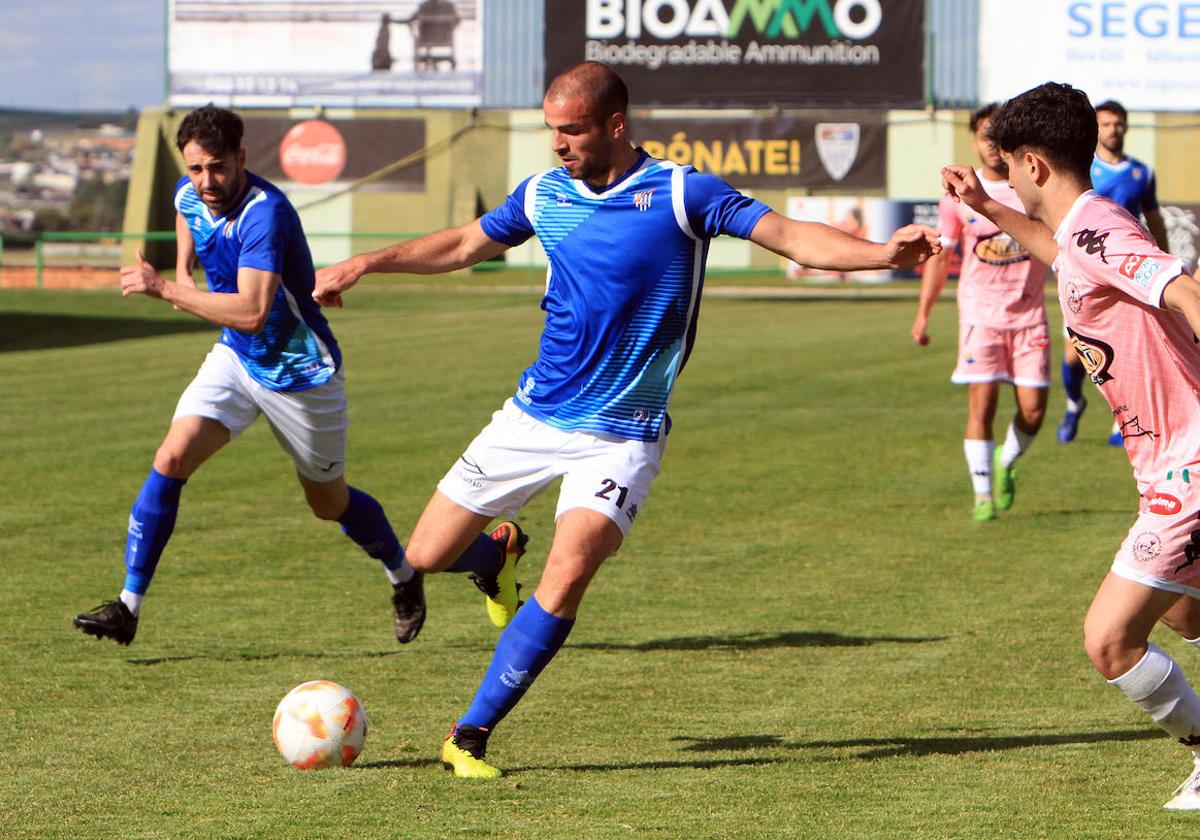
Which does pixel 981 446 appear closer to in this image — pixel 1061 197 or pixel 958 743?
pixel 958 743

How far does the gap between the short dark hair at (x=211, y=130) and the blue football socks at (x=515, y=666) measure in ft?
8.77

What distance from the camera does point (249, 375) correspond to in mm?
8039

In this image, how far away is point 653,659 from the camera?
776cm

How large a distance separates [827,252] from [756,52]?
3749 cm

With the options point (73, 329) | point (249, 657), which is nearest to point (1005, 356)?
point (249, 657)

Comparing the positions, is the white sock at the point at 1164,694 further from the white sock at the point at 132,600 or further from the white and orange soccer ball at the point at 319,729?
the white sock at the point at 132,600

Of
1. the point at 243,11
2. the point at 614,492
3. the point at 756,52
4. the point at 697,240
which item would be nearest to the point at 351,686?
the point at 614,492

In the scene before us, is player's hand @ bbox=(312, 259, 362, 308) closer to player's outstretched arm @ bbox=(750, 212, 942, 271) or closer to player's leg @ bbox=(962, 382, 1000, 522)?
player's outstretched arm @ bbox=(750, 212, 942, 271)

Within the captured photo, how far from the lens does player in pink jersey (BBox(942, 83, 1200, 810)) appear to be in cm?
511

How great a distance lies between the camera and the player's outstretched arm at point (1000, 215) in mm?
5434

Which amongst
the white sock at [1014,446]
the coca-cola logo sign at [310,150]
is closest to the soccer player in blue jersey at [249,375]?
the white sock at [1014,446]

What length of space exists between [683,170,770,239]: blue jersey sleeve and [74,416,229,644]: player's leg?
2.81 meters

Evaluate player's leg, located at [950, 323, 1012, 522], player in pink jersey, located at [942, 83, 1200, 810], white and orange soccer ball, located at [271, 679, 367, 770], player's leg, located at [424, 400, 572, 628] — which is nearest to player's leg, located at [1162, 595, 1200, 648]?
player in pink jersey, located at [942, 83, 1200, 810]

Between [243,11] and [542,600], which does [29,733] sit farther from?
[243,11]
